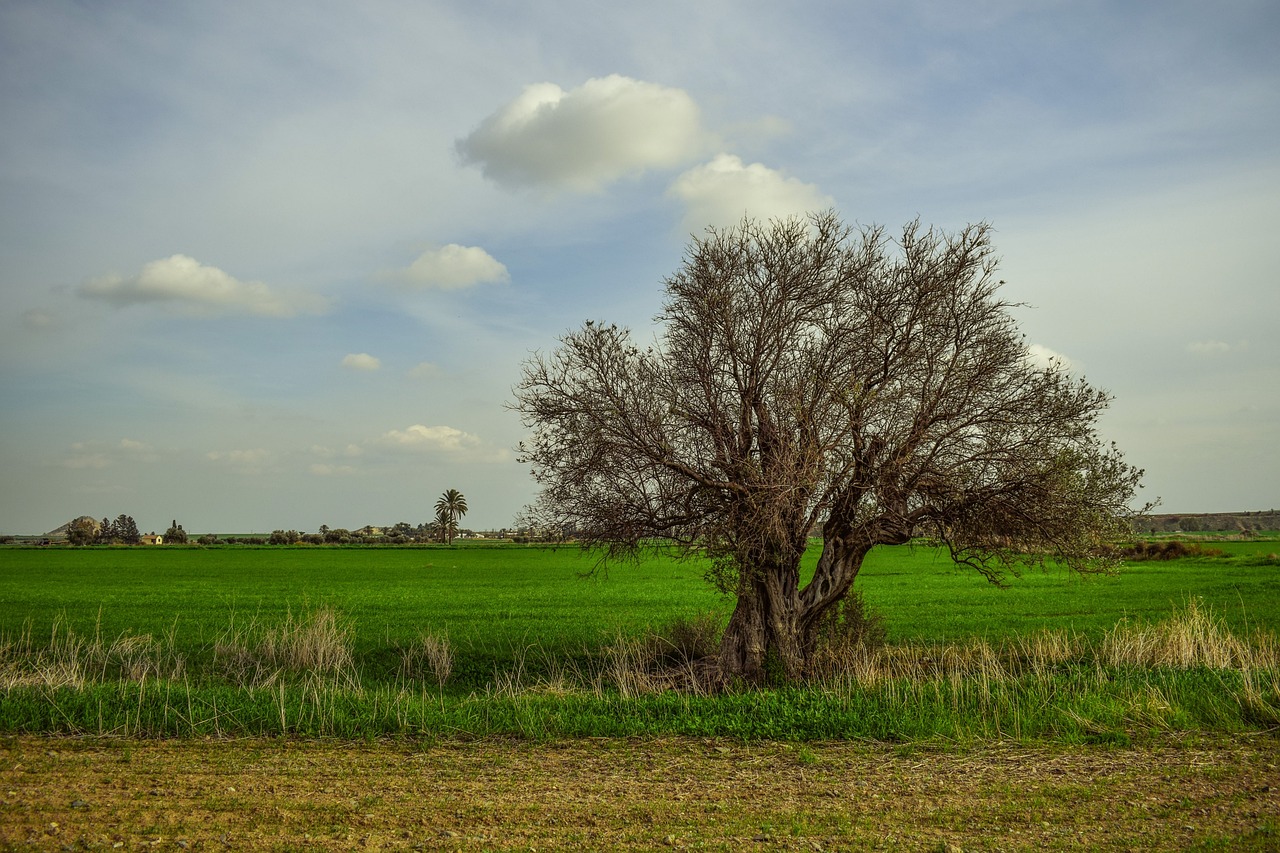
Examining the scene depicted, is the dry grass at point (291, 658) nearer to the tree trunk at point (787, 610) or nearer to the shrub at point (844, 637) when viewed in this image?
the tree trunk at point (787, 610)

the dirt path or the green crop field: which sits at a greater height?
the dirt path

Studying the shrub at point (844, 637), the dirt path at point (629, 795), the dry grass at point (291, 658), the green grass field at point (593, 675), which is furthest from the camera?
the dry grass at point (291, 658)

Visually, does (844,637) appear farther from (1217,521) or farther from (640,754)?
(1217,521)

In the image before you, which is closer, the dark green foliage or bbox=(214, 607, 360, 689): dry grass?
bbox=(214, 607, 360, 689): dry grass

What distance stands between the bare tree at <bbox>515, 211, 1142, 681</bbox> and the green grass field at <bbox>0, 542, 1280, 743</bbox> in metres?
1.77

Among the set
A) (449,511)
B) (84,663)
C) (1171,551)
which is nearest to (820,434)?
(84,663)

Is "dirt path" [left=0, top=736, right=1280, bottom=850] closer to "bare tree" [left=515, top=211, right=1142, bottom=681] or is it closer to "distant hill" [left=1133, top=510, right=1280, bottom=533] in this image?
"bare tree" [left=515, top=211, right=1142, bottom=681]

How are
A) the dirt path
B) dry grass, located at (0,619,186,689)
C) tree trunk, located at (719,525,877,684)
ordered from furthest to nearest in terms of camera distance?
tree trunk, located at (719,525,877,684) < dry grass, located at (0,619,186,689) < the dirt path

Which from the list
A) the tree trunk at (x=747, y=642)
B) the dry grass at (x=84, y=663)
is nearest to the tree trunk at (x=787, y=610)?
the tree trunk at (x=747, y=642)

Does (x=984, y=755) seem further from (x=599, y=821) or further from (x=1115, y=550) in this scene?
(x=1115, y=550)

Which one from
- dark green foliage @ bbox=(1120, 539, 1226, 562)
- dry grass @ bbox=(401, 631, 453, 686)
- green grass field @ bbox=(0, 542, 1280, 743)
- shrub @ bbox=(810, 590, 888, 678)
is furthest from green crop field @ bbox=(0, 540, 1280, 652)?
dark green foliage @ bbox=(1120, 539, 1226, 562)

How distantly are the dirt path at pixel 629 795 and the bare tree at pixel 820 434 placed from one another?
5322mm

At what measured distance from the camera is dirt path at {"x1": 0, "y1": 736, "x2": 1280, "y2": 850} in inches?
310

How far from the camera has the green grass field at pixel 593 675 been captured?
12516mm
